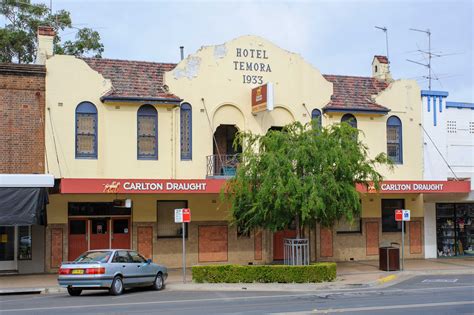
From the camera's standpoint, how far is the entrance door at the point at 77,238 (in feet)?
90.4

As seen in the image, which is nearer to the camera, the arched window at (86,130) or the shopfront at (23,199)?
the shopfront at (23,199)

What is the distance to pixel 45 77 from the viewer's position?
27.0 m

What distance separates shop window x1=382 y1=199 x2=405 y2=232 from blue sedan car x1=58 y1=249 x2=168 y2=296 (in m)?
14.4

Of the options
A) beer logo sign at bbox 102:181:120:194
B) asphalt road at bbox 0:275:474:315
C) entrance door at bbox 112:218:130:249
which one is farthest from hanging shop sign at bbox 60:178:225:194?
asphalt road at bbox 0:275:474:315

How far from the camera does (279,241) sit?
3075 cm

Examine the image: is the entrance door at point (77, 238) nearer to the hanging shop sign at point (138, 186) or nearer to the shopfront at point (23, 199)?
the shopfront at point (23, 199)

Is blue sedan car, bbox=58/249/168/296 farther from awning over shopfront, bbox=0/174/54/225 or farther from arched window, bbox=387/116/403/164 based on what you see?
arched window, bbox=387/116/403/164

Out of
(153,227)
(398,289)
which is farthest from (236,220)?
(398,289)

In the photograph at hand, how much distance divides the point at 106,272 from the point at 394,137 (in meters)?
17.4

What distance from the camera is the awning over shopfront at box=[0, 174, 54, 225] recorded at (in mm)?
23969

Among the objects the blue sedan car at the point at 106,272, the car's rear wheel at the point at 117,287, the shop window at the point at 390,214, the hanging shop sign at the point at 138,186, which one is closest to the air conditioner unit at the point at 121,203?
the hanging shop sign at the point at 138,186

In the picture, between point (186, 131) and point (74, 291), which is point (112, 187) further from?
point (74, 291)

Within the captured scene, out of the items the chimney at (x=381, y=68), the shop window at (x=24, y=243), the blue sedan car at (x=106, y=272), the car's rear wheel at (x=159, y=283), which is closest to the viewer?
the blue sedan car at (x=106, y=272)

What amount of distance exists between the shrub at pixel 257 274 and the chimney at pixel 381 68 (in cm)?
1353
